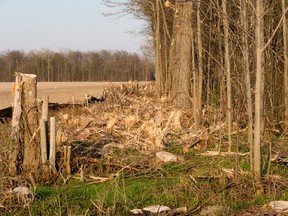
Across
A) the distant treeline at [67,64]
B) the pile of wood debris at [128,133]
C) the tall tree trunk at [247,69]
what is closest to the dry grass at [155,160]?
the pile of wood debris at [128,133]

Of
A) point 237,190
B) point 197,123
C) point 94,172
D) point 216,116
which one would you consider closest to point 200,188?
point 237,190

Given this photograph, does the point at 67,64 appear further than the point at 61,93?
Yes

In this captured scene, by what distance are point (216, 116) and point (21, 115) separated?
5.61m

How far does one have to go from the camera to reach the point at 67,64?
267 feet

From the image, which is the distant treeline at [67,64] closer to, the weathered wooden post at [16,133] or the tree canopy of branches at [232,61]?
the tree canopy of branches at [232,61]

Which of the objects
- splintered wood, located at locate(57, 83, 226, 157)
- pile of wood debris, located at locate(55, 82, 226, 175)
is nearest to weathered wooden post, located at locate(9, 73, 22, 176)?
pile of wood debris, located at locate(55, 82, 226, 175)

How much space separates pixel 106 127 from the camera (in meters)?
10.3

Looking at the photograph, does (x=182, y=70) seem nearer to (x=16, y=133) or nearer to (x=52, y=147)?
(x=52, y=147)

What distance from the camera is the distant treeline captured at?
72.1 meters

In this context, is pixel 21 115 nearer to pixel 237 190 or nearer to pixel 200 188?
pixel 200 188

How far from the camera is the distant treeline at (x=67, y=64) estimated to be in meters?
72.1

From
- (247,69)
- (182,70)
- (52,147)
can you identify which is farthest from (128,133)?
(182,70)

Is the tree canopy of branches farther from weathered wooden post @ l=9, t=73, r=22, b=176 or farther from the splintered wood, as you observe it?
weathered wooden post @ l=9, t=73, r=22, b=176

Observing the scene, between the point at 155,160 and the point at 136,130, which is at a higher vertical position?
the point at 136,130
